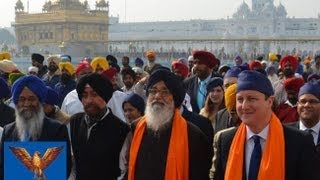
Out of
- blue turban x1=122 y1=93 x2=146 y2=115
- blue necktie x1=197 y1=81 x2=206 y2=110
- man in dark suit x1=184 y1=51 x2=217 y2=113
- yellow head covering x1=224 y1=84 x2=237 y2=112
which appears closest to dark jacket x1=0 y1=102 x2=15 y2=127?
blue turban x1=122 y1=93 x2=146 y2=115

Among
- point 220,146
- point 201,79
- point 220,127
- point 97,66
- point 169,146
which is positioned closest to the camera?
point 220,146

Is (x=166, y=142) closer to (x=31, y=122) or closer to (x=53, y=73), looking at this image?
(x=31, y=122)

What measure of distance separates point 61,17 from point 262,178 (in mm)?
48142

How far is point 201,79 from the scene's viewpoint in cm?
665

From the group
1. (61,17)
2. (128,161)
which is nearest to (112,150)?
(128,161)

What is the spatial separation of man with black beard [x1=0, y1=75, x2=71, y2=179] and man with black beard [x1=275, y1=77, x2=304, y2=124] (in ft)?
7.66

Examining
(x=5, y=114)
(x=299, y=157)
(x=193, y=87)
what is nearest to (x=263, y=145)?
(x=299, y=157)

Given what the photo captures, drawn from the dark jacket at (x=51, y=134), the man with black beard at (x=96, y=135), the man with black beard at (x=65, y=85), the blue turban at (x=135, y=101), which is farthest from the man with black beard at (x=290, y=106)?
the man with black beard at (x=65, y=85)

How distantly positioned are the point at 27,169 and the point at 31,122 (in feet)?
1.20

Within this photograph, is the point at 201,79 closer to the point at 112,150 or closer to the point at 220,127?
the point at 220,127

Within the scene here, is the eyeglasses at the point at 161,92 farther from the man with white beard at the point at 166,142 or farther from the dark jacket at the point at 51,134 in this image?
the dark jacket at the point at 51,134

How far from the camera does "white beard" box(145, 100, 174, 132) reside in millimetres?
3684

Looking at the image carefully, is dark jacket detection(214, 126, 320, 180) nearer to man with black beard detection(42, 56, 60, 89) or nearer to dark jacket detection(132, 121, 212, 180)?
dark jacket detection(132, 121, 212, 180)

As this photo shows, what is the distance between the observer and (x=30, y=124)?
3.75m
